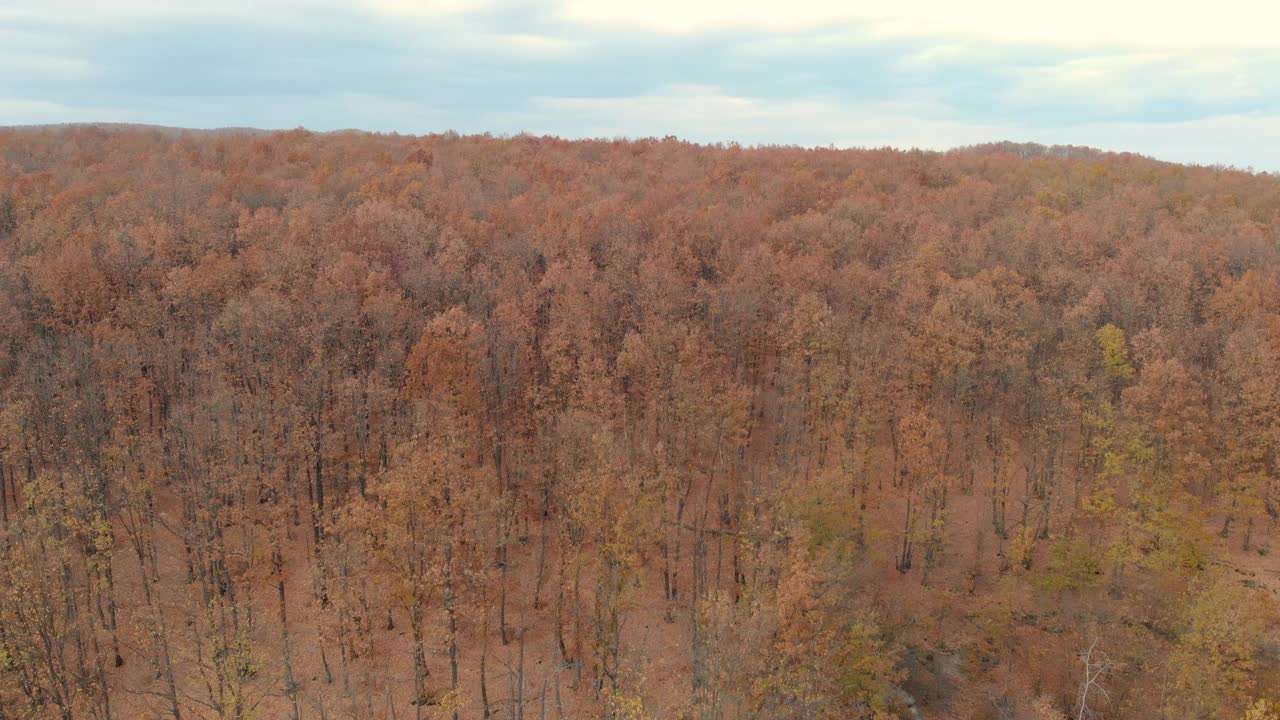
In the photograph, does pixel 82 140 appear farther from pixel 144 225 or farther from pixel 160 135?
pixel 144 225

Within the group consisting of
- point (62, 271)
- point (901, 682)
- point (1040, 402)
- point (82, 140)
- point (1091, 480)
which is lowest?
point (901, 682)

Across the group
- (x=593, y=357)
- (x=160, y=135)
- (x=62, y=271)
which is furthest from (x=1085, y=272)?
(x=160, y=135)

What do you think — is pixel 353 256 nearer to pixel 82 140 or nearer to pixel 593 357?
pixel 593 357

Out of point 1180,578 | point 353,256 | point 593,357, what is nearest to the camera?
point 1180,578

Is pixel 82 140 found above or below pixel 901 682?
above

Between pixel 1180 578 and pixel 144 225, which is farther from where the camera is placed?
pixel 144 225

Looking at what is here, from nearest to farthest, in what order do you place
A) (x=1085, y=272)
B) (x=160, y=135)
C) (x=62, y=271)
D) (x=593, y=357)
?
(x=593, y=357), (x=62, y=271), (x=1085, y=272), (x=160, y=135)

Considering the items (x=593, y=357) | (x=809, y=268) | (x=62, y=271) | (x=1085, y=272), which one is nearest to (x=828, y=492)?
(x=593, y=357)
